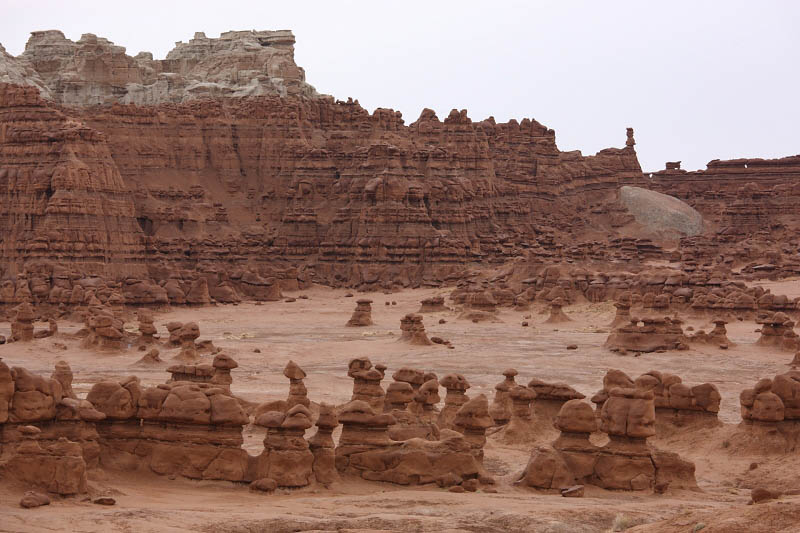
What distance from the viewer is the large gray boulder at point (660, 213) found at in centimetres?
7712

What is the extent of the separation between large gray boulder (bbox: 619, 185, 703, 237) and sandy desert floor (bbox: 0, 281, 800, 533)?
3201cm

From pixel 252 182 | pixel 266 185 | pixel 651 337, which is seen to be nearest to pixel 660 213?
pixel 266 185

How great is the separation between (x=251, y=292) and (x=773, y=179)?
133 ft

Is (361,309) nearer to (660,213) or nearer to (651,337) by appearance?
(651,337)

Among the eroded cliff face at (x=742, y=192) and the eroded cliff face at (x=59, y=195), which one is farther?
the eroded cliff face at (x=742, y=192)

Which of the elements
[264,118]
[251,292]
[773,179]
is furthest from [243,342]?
[773,179]

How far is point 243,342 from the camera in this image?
41.5m

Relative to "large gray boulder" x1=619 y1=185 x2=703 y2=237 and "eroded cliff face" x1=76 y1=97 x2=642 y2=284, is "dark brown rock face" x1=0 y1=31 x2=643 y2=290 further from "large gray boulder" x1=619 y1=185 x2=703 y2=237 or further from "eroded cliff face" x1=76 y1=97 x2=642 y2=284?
"large gray boulder" x1=619 y1=185 x2=703 y2=237

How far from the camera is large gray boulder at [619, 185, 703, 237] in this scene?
77125 mm

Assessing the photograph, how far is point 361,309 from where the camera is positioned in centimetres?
4862

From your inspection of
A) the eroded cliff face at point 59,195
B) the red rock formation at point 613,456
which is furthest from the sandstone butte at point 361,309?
the eroded cliff face at point 59,195

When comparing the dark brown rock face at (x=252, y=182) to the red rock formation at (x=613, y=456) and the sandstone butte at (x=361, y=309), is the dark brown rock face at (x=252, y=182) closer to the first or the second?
the sandstone butte at (x=361, y=309)

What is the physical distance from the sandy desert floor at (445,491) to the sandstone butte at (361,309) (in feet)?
0.28

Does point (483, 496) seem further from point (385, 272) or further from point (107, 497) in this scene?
point (385, 272)
